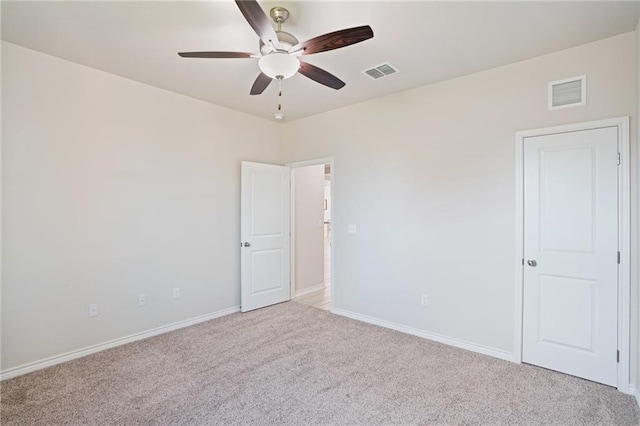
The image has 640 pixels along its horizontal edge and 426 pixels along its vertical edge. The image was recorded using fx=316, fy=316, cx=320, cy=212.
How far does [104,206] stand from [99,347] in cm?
139

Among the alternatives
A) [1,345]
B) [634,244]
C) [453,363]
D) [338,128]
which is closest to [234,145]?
[338,128]

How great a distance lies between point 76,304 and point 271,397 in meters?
2.10

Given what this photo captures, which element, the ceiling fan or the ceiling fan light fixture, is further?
the ceiling fan light fixture

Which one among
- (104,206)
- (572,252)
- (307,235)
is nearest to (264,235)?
(307,235)

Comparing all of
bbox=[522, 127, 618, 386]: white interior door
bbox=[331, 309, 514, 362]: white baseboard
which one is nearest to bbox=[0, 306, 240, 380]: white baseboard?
bbox=[331, 309, 514, 362]: white baseboard

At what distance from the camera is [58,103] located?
2883 millimetres

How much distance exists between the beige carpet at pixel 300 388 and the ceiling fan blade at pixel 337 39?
7.92 feet

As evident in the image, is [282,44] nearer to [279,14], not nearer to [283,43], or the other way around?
[283,43]

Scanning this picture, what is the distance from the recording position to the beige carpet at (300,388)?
2145 mm

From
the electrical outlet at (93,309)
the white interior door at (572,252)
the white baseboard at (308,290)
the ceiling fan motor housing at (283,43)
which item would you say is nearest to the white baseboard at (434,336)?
the white interior door at (572,252)

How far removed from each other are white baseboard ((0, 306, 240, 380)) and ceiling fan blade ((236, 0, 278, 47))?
322 cm

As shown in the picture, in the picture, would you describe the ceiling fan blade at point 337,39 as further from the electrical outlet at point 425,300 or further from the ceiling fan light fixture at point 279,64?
the electrical outlet at point 425,300

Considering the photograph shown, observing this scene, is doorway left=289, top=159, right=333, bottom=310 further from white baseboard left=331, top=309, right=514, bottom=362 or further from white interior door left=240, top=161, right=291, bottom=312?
white baseboard left=331, top=309, right=514, bottom=362

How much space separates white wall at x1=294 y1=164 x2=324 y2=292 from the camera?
5156 millimetres
